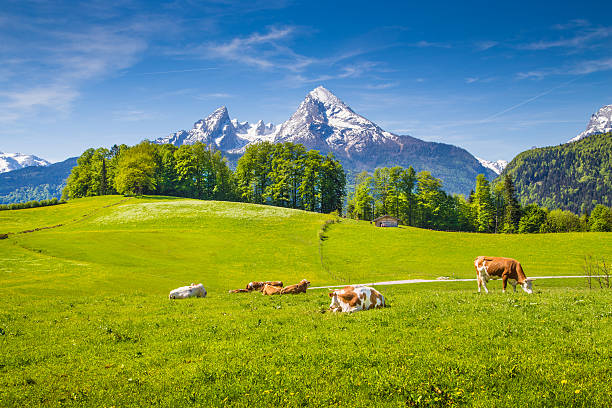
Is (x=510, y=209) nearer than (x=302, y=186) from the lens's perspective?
No

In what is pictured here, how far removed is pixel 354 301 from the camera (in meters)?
16.2

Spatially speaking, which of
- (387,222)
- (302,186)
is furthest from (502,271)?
(302,186)

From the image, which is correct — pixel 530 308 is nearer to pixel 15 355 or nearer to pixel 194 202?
pixel 15 355

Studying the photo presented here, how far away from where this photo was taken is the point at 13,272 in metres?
33.3

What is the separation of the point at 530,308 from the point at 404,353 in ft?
23.7

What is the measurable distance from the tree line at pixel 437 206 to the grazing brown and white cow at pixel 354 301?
308ft

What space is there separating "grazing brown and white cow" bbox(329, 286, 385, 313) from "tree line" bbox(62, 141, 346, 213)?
291 ft

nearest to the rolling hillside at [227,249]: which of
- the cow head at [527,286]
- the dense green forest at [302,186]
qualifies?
the dense green forest at [302,186]

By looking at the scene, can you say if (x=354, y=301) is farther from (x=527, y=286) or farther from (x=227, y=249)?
(x=227, y=249)

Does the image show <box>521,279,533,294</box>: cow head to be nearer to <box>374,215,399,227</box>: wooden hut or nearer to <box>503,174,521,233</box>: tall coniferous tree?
<box>374,215,399,227</box>: wooden hut

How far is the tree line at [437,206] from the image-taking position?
→ 109438mm

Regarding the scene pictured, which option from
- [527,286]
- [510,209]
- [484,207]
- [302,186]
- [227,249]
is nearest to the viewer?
[527,286]

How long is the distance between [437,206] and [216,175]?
77.8 metres

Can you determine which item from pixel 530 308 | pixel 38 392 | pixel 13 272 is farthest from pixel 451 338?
pixel 13 272
